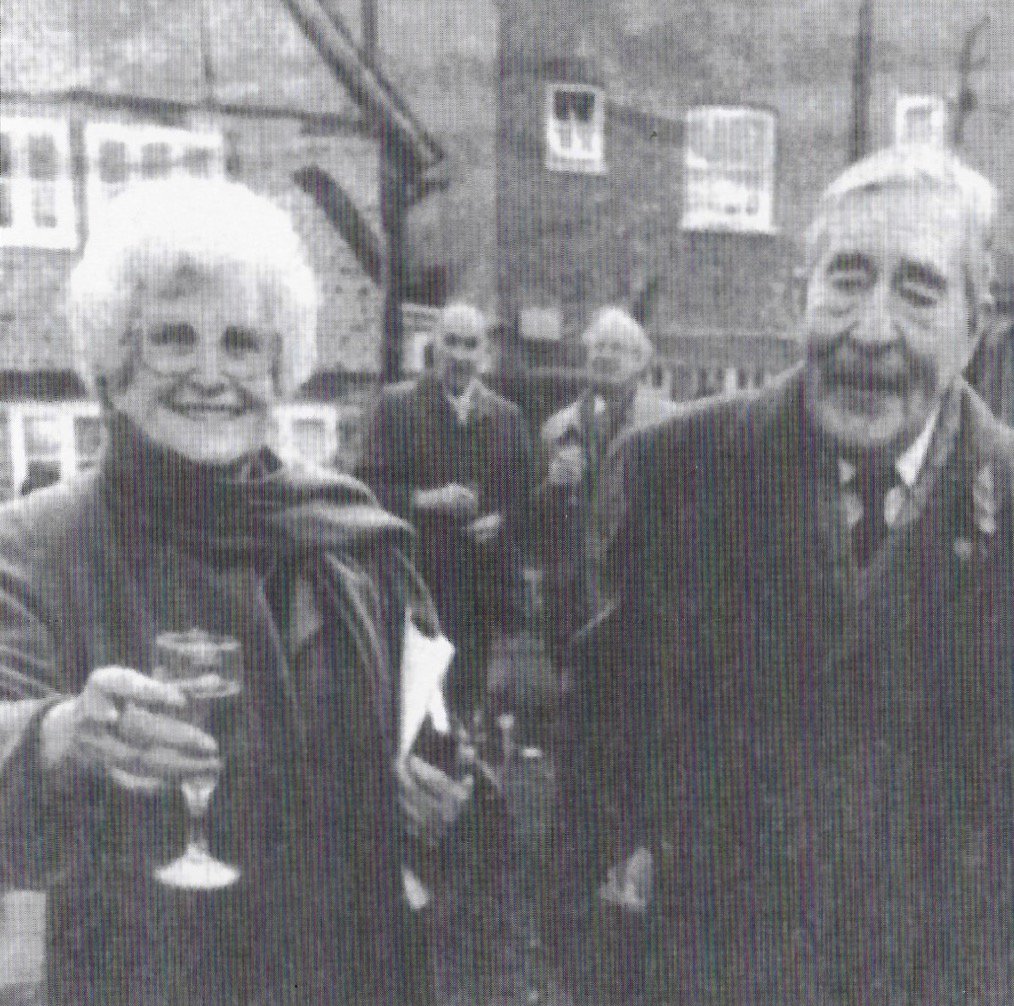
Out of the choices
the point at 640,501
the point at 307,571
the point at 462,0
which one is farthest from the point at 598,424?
the point at 462,0

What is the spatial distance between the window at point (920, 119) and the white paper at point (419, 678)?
132 centimetres

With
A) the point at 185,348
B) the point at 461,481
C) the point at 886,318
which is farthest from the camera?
the point at 461,481

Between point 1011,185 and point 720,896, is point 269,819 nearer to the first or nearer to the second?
point 720,896

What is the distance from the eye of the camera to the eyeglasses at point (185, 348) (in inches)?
95.8

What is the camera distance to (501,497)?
2.66 metres

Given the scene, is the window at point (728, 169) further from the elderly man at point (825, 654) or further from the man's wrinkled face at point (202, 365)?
the man's wrinkled face at point (202, 365)

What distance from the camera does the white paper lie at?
265 centimetres

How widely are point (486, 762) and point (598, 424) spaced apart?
70 centimetres

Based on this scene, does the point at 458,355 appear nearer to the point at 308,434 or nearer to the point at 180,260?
the point at 308,434

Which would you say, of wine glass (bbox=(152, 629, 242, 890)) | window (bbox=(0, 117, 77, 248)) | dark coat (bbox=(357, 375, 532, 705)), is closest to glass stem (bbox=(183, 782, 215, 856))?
wine glass (bbox=(152, 629, 242, 890))

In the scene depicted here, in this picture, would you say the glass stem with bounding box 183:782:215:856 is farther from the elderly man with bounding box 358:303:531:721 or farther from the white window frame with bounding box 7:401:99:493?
the white window frame with bounding box 7:401:99:493

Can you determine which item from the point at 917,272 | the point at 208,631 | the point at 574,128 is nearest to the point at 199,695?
the point at 208,631

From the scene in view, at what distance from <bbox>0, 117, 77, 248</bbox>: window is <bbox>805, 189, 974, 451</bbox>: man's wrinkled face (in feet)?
4.56

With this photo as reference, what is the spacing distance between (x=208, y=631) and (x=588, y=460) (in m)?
0.79
